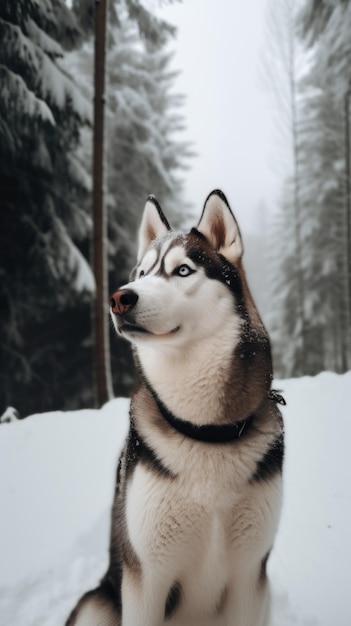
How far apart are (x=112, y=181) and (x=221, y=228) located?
973 centimetres

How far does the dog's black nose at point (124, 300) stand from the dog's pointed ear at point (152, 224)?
0.48 meters

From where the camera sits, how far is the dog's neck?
1.72 m

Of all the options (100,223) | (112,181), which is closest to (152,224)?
(100,223)

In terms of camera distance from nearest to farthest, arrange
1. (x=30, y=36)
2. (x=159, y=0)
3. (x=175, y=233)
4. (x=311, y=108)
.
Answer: (x=175, y=233), (x=30, y=36), (x=159, y=0), (x=311, y=108)

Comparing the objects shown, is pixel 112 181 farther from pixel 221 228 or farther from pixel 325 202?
pixel 221 228

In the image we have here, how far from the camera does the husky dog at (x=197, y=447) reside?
1.64m

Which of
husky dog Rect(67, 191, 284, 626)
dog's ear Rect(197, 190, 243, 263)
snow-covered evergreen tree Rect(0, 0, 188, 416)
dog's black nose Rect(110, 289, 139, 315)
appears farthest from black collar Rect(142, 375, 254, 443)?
snow-covered evergreen tree Rect(0, 0, 188, 416)

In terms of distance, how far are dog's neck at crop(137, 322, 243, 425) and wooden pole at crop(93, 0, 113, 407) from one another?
401cm

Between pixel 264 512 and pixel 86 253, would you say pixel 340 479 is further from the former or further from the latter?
pixel 86 253

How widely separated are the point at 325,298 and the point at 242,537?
1385 cm

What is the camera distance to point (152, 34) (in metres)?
6.75

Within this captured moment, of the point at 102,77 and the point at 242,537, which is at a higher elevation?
the point at 102,77

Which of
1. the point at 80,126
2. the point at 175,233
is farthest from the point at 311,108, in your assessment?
the point at 175,233

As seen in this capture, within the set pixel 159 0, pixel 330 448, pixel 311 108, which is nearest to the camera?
pixel 330 448
